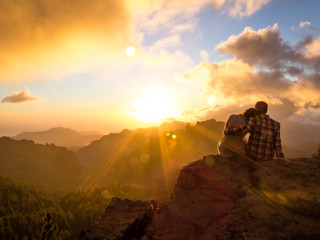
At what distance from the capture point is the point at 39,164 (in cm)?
5712

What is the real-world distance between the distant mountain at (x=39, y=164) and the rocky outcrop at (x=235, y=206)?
49071mm

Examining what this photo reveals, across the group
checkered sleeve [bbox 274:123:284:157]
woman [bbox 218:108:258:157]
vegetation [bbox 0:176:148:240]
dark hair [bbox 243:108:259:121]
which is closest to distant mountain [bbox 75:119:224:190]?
vegetation [bbox 0:176:148:240]

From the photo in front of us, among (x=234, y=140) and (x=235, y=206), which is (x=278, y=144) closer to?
(x=234, y=140)

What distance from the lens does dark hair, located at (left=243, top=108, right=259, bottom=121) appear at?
5.84 meters

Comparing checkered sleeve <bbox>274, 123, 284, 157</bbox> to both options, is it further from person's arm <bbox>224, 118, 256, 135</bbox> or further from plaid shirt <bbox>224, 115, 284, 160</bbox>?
person's arm <bbox>224, 118, 256, 135</bbox>

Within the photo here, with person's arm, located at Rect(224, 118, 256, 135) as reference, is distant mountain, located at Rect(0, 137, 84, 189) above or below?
below

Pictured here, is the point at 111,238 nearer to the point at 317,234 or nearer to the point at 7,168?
the point at 317,234

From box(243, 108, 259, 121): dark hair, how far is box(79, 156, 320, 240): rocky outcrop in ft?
4.53

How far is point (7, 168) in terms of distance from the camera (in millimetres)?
50094

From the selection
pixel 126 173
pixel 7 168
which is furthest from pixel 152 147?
pixel 7 168

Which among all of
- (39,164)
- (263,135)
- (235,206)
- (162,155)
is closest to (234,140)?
(263,135)

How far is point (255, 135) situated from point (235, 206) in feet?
7.74

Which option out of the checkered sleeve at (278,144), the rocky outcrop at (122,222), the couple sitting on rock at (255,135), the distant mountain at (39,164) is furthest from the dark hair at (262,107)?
the distant mountain at (39,164)

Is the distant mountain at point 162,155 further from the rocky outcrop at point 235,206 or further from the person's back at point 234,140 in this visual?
the rocky outcrop at point 235,206
